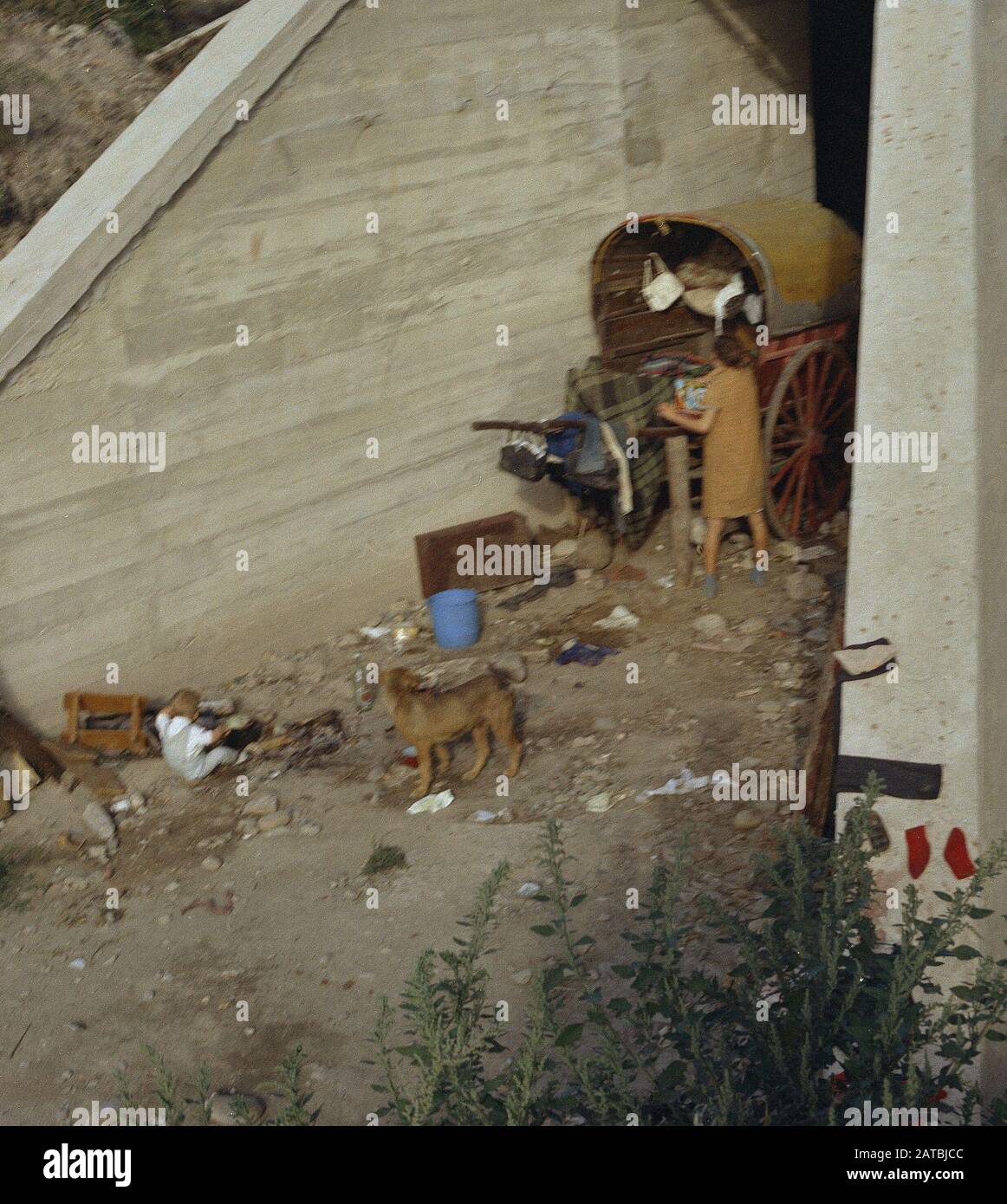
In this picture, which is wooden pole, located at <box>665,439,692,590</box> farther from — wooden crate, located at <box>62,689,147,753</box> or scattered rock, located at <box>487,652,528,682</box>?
wooden crate, located at <box>62,689,147,753</box>

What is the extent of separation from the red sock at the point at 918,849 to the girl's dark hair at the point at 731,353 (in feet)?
14.2

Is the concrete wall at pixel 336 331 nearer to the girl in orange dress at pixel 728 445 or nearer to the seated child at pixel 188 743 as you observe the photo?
the seated child at pixel 188 743

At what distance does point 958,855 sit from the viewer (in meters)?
4.04

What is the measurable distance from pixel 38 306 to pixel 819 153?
7553 mm

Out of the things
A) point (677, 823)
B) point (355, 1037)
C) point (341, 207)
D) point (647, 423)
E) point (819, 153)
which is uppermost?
point (819, 153)

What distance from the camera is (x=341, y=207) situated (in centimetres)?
757

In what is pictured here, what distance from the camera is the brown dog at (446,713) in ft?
21.1

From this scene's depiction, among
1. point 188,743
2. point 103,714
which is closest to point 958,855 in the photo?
point 188,743

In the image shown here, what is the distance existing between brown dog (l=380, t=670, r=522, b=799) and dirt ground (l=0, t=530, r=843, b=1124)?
21cm

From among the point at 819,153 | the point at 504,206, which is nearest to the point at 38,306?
the point at 504,206

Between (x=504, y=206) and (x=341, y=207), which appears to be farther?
(x=504, y=206)

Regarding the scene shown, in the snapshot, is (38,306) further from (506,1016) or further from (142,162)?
(506,1016)

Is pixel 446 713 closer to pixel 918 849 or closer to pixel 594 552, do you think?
pixel 594 552

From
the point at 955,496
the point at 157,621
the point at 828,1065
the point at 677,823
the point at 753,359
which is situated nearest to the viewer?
the point at 828,1065
